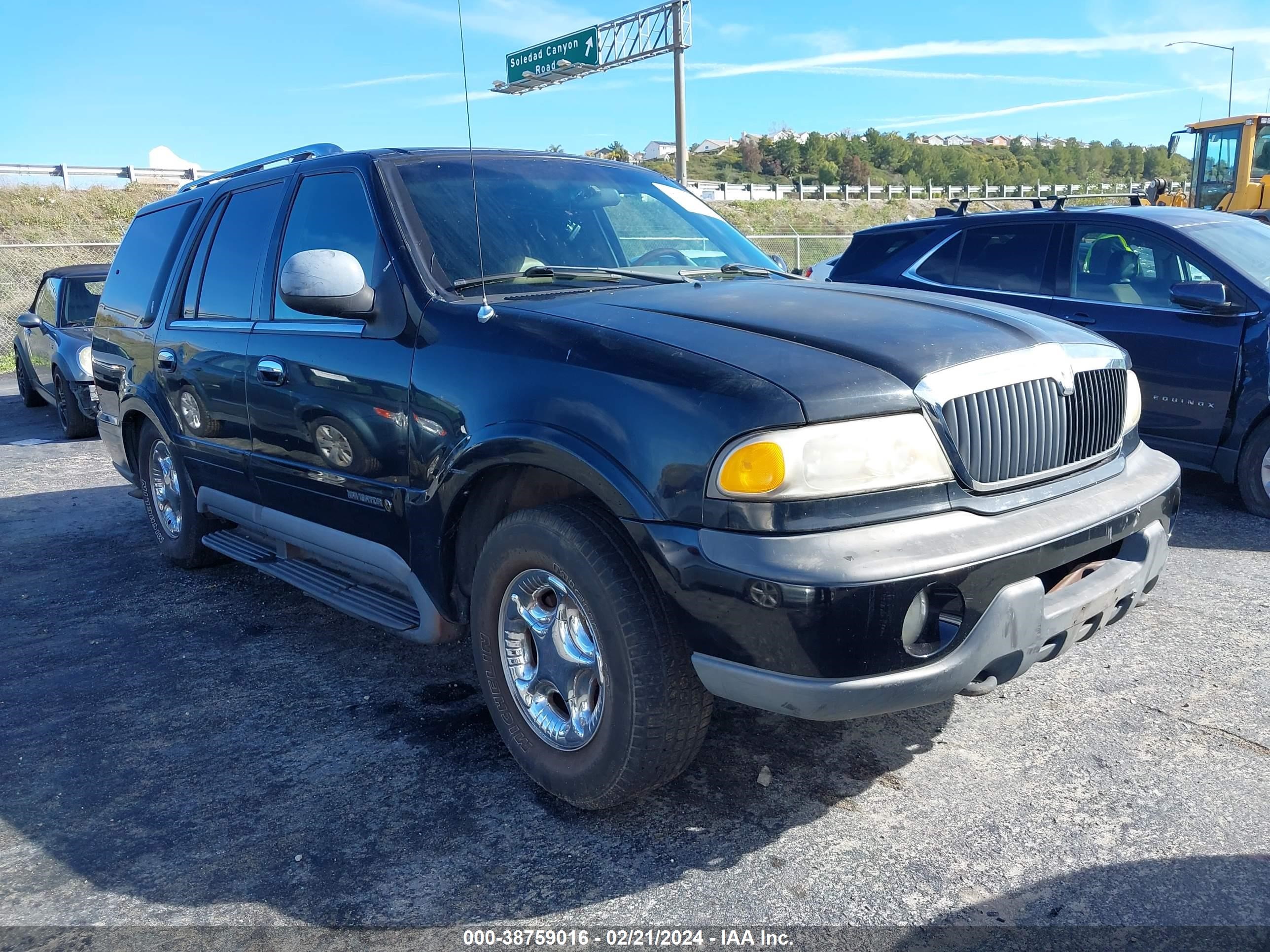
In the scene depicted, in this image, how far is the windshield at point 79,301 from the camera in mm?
10422

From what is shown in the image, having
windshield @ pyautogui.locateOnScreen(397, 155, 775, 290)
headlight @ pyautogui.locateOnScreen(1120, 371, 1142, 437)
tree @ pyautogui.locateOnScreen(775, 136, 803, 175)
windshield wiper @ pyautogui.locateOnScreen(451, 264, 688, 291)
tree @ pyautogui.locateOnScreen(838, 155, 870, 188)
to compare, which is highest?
tree @ pyautogui.locateOnScreen(775, 136, 803, 175)

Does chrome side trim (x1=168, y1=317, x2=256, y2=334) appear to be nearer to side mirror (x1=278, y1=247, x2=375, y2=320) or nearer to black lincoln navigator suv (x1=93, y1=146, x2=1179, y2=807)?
black lincoln navigator suv (x1=93, y1=146, x2=1179, y2=807)

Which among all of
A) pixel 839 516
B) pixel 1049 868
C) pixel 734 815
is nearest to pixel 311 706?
pixel 734 815

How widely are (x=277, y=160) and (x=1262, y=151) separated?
1574 cm

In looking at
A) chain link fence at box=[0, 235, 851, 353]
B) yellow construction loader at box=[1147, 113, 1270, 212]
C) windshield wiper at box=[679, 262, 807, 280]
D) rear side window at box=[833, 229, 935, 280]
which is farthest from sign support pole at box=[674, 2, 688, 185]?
windshield wiper at box=[679, 262, 807, 280]

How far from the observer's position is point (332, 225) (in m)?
3.73

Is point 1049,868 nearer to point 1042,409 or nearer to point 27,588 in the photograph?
point 1042,409

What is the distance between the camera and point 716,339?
2.61 meters

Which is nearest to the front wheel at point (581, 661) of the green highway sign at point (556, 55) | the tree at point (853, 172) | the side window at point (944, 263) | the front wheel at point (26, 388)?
the side window at point (944, 263)

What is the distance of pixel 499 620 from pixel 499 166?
1855 mm

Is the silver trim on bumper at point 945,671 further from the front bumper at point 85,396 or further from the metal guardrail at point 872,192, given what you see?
the metal guardrail at point 872,192

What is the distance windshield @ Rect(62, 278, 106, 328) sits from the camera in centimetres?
1042

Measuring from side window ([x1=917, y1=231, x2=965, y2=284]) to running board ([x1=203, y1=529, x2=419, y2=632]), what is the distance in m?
4.76

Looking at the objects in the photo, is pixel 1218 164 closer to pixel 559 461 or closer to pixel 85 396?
pixel 85 396
